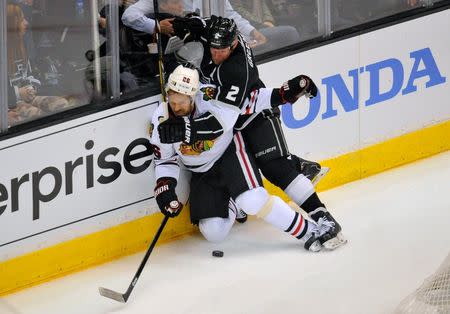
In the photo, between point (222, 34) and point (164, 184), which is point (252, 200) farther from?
point (222, 34)

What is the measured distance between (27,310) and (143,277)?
0.60 m

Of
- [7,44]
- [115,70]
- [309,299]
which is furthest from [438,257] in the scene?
[7,44]

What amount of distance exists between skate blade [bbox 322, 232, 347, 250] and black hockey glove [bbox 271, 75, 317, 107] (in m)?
0.69

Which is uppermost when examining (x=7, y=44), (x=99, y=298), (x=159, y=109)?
(x=7, y=44)

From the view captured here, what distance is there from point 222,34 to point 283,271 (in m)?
1.12

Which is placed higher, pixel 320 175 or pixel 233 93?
pixel 233 93

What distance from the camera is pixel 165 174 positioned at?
243 inches

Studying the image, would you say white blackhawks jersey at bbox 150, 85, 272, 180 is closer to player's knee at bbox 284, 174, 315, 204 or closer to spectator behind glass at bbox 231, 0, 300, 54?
player's knee at bbox 284, 174, 315, 204

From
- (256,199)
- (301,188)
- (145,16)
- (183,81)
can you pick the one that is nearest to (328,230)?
(301,188)

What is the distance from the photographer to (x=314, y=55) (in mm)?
6832

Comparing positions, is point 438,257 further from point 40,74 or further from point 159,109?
point 40,74

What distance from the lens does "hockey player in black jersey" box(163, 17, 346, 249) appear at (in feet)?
19.8

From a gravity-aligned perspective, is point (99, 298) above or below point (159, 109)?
below

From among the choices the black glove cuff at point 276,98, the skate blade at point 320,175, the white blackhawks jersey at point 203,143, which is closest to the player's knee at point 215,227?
the white blackhawks jersey at point 203,143
